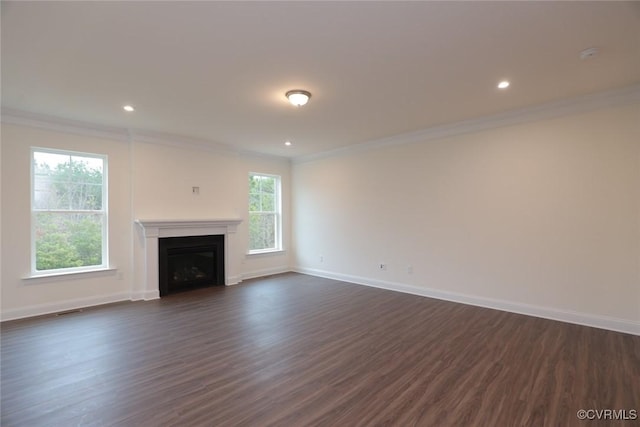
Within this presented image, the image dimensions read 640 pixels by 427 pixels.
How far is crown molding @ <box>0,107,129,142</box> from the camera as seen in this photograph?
3936 millimetres

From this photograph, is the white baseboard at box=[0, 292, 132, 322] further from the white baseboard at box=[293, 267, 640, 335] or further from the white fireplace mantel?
the white baseboard at box=[293, 267, 640, 335]

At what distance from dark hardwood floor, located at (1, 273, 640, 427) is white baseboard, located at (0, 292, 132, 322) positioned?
0.65ft

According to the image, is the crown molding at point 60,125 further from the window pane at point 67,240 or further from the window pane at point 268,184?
the window pane at point 268,184

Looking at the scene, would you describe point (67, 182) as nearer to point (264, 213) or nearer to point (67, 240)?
point (67, 240)

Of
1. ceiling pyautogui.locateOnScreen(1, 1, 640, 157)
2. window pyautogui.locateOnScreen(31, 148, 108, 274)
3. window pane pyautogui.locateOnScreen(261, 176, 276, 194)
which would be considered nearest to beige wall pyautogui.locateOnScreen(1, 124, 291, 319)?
window pyautogui.locateOnScreen(31, 148, 108, 274)

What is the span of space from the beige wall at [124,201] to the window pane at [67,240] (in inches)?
6.4

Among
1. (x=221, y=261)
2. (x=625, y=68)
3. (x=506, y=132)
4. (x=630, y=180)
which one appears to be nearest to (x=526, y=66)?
(x=625, y=68)

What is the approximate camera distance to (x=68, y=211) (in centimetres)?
441

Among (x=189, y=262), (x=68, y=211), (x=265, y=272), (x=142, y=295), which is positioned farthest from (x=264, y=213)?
(x=68, y=211)

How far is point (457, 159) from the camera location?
4707 millimetres

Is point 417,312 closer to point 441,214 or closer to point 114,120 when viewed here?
point 441,214
